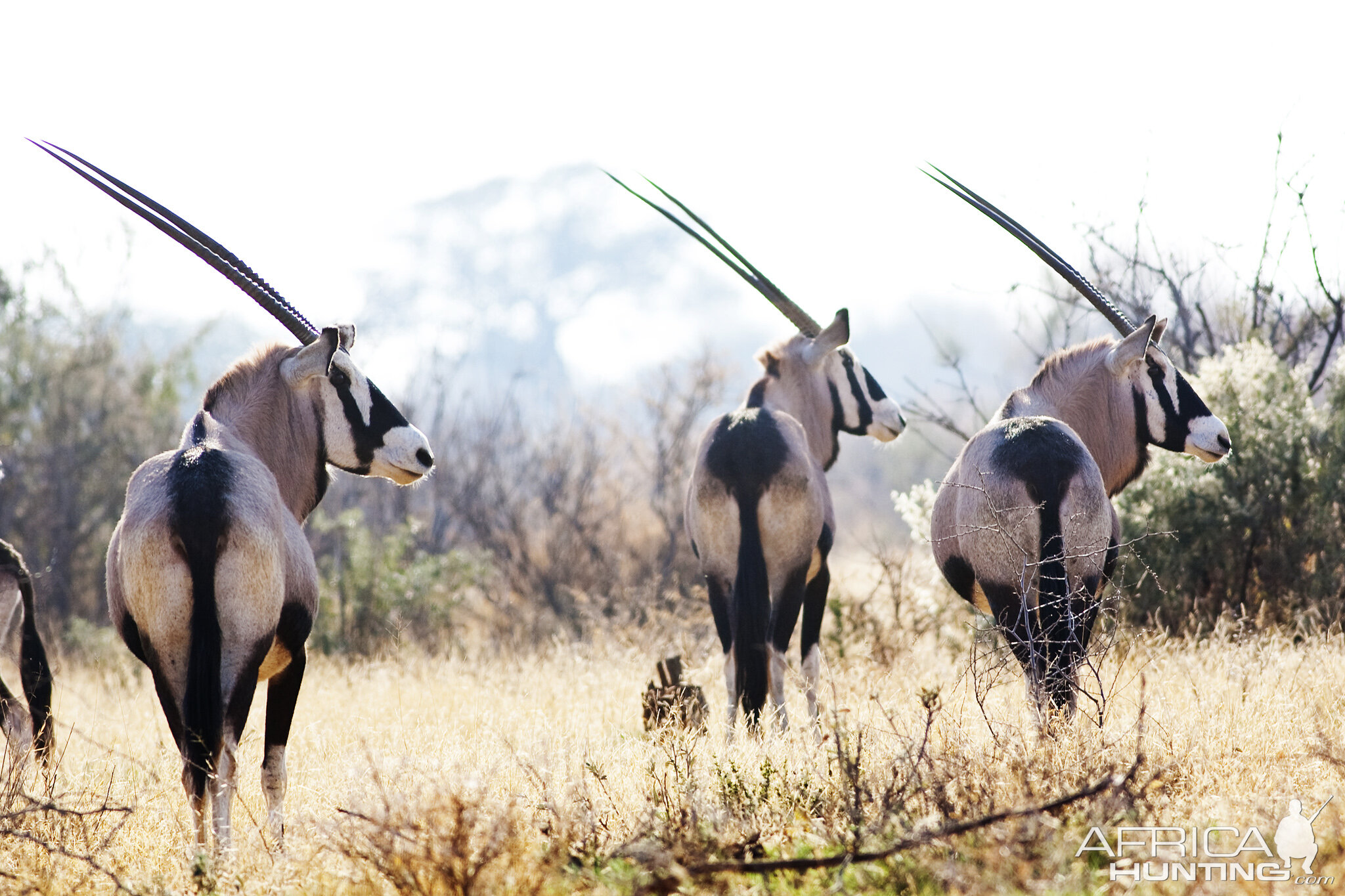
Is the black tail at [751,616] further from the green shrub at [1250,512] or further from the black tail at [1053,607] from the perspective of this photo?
the green shrub at [1250,512]

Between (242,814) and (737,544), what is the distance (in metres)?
2.66

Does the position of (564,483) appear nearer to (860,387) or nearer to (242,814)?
(860,387)

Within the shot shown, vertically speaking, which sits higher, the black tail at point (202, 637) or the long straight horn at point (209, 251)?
the long straight horn at point (209, 251)

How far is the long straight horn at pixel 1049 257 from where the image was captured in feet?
21.6

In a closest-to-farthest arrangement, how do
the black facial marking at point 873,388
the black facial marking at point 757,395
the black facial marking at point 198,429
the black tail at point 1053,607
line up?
the black facial marking at point 198,429 < the black tail at point 1053,607 < the black facial marking at point 757,395 < the black facial marking at point 873,388

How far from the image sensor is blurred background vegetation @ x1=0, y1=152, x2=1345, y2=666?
827cm

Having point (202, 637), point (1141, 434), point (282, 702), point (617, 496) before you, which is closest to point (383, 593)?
point (617, 496)

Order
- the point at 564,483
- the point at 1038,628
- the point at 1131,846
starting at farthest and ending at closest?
the point at 564,483, the point at 1038,628, the point at 1131,846

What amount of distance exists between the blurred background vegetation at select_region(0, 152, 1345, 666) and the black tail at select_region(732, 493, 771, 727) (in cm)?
203

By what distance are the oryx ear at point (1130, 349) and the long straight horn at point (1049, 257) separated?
395 mm

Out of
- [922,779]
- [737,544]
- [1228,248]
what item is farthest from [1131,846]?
[1228,248]

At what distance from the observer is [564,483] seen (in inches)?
555
